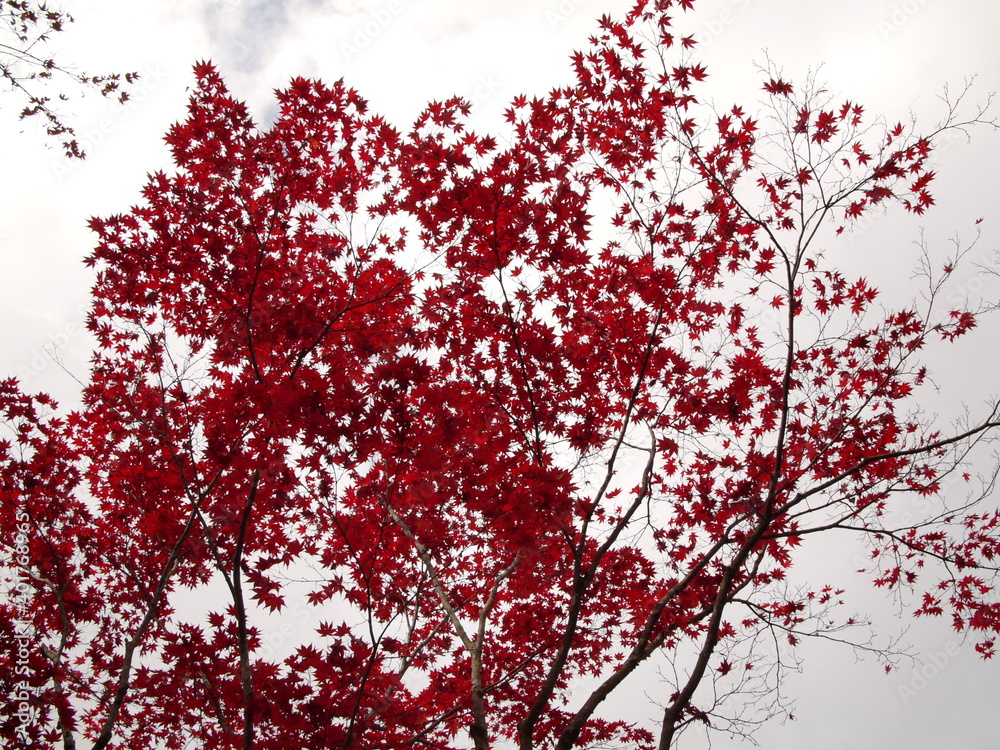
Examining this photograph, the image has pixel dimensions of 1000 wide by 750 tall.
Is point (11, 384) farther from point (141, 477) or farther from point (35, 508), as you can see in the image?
point (141, 477)

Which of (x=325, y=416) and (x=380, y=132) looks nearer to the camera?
(x=325, y=416)

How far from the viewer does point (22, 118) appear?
590 cm

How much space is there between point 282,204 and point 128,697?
22.7 feet

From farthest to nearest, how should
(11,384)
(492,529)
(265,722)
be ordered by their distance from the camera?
(11,384)
(492,529)
(265,722)

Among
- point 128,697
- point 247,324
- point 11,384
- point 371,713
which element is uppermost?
point 11,384

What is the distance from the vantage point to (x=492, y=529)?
211 inches

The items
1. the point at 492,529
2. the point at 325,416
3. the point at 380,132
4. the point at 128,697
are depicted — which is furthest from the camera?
the point at 128,697

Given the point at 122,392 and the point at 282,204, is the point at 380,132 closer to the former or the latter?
the point at 282,204

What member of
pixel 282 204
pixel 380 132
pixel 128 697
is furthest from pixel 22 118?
pixel 128 697

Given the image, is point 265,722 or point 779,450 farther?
point 779,450

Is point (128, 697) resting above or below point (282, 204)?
below

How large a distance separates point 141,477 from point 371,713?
4685 millimetres

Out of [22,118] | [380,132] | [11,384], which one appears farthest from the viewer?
[11,384]

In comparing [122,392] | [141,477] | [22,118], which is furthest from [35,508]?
[22,118]
